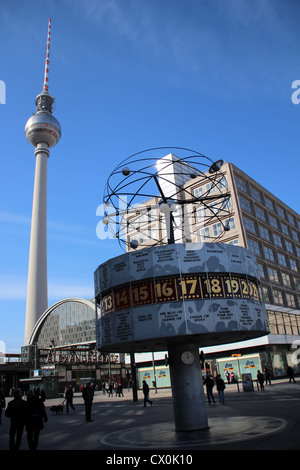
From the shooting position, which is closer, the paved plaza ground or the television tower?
the paved plaza ground

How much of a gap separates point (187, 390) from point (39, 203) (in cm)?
10488

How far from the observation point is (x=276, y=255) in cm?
Answer: 6072

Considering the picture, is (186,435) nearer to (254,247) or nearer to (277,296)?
(254,247)

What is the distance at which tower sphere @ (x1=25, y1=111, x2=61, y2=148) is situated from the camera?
119500 mm

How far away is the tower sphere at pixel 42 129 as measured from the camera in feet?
392

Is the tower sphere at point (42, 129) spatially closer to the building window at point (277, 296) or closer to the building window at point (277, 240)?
the building window at point (277, 240)

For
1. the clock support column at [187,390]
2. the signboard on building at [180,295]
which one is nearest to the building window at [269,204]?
the signboard on building at [180,295]

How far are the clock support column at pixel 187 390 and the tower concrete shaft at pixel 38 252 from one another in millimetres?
91687

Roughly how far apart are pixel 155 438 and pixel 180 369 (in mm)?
2689

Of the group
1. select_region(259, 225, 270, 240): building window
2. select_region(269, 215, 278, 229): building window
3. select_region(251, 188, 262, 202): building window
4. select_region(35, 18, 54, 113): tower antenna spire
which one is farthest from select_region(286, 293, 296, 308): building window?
select_region(35, 18, 54, 113): tower antenna spire

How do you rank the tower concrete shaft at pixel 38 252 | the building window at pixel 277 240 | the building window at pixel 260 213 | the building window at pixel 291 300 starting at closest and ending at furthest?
the building window at pixel 291 300 → the building window at pixel 260 213 → the building window at pixel 277 240 → the tower concrete shaft at pixel 38 252

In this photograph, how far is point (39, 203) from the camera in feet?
367

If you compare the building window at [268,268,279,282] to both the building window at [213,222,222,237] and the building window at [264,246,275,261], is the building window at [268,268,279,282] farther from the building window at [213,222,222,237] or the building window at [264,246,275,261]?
the building window at [213,222,222,237]

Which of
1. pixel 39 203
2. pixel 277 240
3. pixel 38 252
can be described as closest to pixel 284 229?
pixel 277 240
